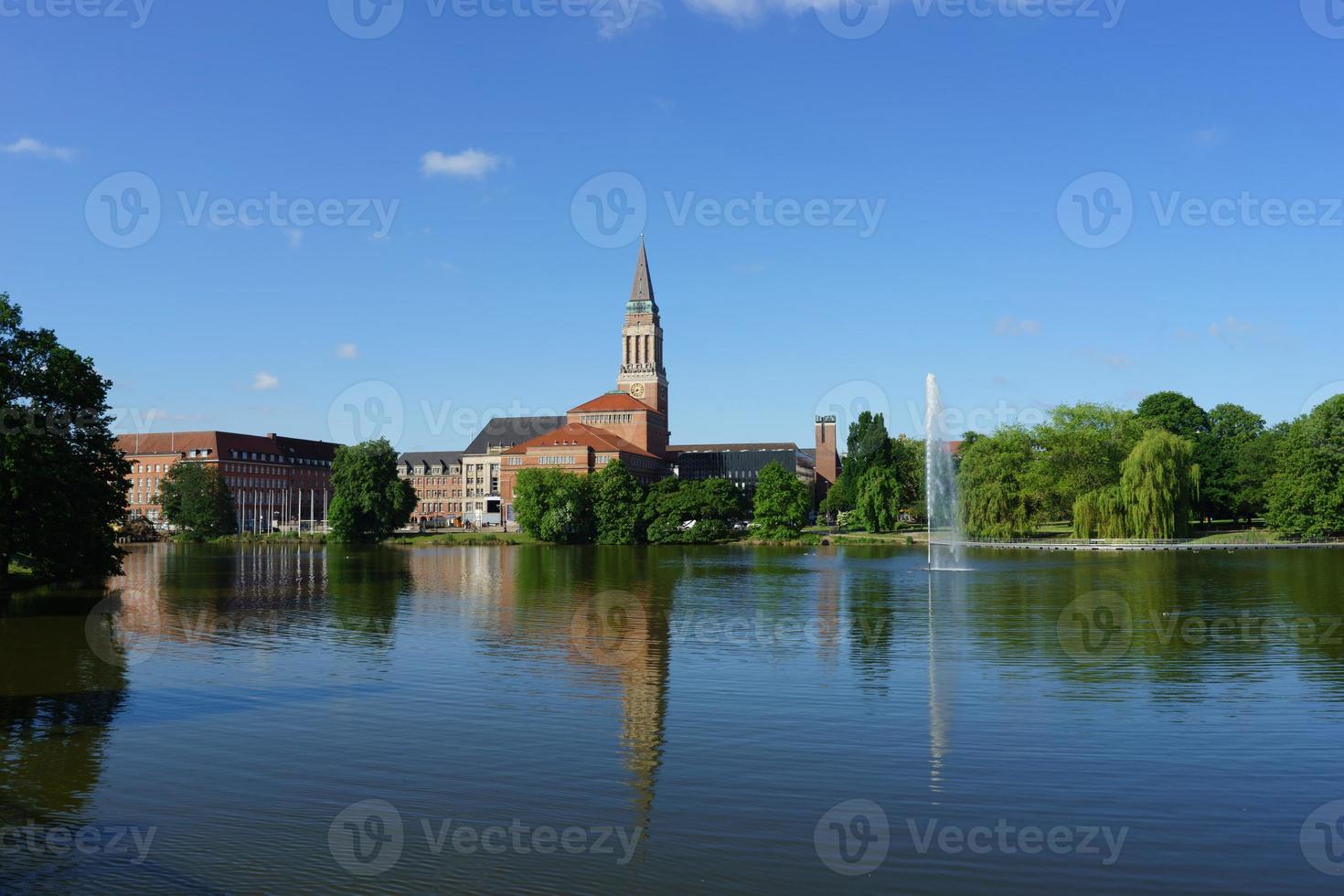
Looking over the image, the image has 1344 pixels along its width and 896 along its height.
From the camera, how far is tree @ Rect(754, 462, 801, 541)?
4345 inches

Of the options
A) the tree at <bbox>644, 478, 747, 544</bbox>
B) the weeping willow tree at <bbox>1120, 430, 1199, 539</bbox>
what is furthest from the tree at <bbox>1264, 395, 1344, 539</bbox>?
the tree at <bbox>644, 478, 747, 544</bbox>

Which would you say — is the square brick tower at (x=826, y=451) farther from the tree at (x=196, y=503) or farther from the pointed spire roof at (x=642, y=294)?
the tree at (x=196, y=503)

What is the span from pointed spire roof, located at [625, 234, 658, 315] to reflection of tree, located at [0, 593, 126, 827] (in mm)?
142581

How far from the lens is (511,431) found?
190375 millimetres

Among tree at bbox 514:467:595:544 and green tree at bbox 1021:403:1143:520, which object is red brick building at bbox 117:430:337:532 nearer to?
tree at bbox 514:467:595:544

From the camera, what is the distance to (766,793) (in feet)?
46.2

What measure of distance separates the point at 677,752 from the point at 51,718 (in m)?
11.7

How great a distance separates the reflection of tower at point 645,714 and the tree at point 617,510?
80.3 metres

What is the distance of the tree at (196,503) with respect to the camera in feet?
441

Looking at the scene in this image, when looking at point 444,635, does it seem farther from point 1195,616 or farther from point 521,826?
point 1195,616

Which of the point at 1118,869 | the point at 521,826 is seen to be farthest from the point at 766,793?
the point at 1118,869

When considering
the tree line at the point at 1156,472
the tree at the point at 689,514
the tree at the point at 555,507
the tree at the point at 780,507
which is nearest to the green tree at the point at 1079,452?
the tree line at the point at 1156,472

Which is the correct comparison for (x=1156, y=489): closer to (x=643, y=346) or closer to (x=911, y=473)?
(x=911, y=473)

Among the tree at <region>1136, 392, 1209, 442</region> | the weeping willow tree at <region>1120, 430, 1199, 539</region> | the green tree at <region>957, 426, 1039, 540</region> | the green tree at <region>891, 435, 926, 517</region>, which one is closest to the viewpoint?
the weeping willow tree at <region>1120, 430, 1199, 539</region>
